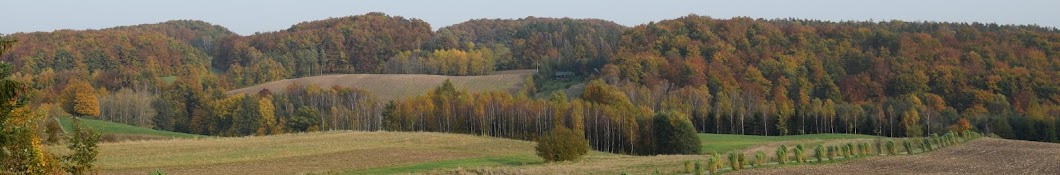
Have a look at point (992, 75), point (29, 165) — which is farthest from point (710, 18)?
point (29, 165)

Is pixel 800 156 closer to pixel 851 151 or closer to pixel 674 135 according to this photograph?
pixel 851 151

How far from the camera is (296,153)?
60.1 m

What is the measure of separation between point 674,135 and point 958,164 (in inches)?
1453

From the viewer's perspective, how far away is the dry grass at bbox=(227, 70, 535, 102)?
16475 centimetres

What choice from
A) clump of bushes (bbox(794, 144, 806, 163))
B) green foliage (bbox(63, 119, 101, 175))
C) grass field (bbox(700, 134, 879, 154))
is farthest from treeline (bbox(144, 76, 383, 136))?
green foliage (bbox(63, 119, 101, 175))

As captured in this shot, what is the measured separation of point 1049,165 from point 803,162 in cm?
935

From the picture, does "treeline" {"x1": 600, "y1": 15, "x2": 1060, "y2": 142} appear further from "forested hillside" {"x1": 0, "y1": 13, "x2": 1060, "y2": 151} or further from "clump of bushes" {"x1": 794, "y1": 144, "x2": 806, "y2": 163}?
"clump of bushes" {"x1": 794, "y1": 144, "x2": 806, "y2": 163}

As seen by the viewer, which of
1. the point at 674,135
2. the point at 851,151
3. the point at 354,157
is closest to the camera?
the point at 851,151

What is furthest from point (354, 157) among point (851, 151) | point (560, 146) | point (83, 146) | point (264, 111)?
point (264, 111)

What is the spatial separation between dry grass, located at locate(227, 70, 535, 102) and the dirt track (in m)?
116

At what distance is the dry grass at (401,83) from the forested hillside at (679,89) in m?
7.02

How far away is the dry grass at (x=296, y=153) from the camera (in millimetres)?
49906

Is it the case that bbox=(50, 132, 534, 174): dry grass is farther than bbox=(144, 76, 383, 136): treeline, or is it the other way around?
bbox=(144, 76, 383, 136): treeline

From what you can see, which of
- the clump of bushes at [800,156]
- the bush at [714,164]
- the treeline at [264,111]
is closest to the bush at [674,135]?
the clump of bushes at [800,156]
